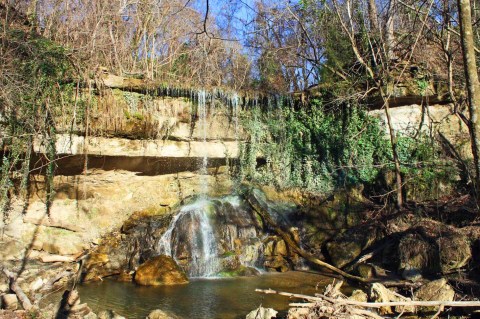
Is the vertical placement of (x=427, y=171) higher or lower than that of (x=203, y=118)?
lower

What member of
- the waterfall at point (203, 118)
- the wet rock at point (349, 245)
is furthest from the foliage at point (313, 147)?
the wet rock at point (349, 245)

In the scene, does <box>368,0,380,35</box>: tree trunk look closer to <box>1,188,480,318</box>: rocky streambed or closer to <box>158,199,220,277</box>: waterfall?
<box>1,188,480,318</box>: rocky streambed

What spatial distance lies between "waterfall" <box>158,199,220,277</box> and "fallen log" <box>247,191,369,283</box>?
54.5 inches

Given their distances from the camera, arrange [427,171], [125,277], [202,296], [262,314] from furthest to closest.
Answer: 1. [427,171]
2. [125,277]
3. [202,296]
4. [262,314]

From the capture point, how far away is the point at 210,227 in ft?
32.1

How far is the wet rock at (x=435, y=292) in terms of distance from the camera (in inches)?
236

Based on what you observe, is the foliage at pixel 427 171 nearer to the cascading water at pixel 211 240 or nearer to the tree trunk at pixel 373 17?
the tree trunk at pixel 373 17

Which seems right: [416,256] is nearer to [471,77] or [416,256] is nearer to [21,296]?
[471,77]

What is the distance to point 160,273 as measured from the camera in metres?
8.12

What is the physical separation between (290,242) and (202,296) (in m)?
3.15

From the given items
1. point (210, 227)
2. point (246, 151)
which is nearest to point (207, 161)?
point (246, 151)

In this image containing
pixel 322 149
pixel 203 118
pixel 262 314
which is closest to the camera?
pixel 262 314

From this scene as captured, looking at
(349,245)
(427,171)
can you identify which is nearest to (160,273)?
(349,245)

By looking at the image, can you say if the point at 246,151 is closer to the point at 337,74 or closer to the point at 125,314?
the point at 337,74
